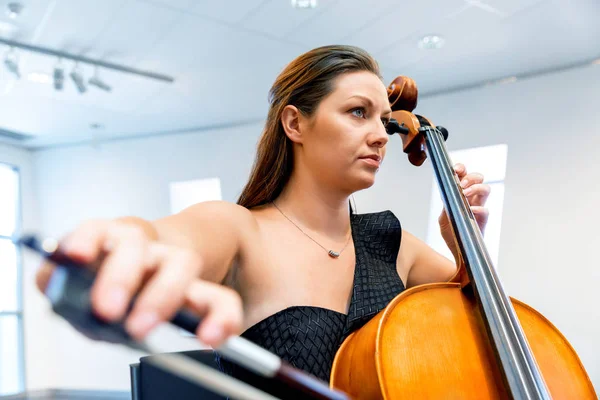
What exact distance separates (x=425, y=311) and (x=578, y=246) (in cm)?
426

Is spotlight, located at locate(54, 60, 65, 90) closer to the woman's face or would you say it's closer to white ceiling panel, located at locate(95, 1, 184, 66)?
white ceiling panel, located at locate(95, 1, 184, 66)

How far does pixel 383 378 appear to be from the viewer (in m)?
0.86

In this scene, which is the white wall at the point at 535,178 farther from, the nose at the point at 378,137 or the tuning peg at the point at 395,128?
the nose at the point at 378,137

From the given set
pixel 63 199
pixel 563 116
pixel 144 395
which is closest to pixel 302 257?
pixel 144 395

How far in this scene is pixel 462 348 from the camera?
959 millimetres

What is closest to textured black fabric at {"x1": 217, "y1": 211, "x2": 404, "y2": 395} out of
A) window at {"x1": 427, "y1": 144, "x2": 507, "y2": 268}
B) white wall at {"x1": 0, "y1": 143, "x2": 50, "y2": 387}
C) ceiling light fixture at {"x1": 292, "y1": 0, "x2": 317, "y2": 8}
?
ceiling light fixture at {"x1": 292, "y1": 0, "x2": 317, "y2": 8}

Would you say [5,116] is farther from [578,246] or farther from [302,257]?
[302,257]

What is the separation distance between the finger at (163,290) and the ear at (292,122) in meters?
0.90

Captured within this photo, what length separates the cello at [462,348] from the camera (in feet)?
2.89

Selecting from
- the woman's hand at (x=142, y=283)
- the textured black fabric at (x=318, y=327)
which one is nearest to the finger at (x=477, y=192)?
the textured black fabric at (x=318, y=327)

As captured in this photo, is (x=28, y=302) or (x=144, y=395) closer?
(x=144, y=395)

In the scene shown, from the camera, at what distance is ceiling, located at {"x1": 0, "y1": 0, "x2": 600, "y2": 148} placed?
4.05 meters

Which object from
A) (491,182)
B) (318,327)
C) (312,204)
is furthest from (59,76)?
(318,327)

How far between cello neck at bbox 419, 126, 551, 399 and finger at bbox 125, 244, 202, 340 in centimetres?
68
